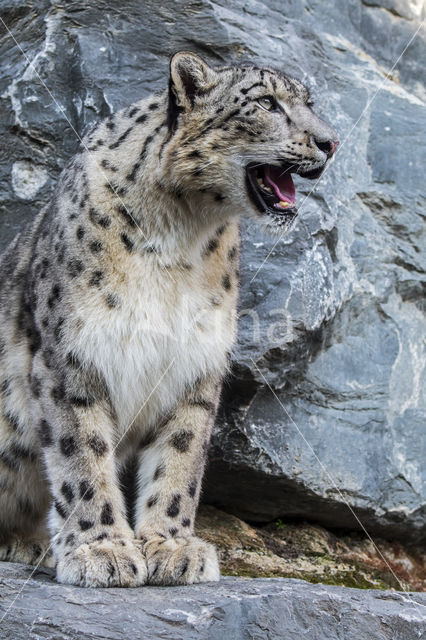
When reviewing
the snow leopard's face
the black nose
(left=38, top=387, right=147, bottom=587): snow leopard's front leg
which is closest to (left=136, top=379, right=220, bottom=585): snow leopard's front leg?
(left=38, top=387, right=147, bottom=587): snow leopard's front leg

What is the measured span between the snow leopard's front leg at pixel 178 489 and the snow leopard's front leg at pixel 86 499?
0.41 feet

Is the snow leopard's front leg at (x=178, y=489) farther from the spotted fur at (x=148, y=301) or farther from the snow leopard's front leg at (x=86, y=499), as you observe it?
the snow leopard's front leg at (x=86, y=499)

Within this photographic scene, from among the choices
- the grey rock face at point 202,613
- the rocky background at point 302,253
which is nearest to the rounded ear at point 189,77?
the rocky background at point 302,253

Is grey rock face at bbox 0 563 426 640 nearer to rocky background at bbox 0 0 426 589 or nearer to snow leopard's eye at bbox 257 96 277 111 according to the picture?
rocky background at bbox 0 0 426 589

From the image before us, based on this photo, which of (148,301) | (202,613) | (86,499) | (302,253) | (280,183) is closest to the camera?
(202,613)

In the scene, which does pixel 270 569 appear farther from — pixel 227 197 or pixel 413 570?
pixel 227 197

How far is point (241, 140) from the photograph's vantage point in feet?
14.6

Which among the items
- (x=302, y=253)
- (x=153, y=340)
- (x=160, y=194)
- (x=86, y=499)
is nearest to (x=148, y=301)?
(x=153, y=340)

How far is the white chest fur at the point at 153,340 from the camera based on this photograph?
436cm

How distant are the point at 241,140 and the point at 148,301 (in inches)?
34.1

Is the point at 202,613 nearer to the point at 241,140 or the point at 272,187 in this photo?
the point at 272,187

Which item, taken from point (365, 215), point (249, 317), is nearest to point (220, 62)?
point (365, 215)

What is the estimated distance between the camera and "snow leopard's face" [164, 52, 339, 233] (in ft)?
14.5

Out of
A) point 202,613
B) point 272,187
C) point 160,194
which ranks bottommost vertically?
point 202,613
